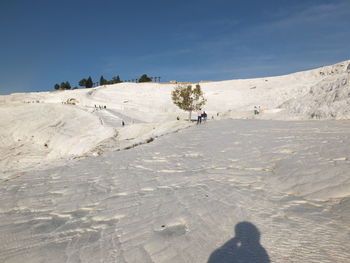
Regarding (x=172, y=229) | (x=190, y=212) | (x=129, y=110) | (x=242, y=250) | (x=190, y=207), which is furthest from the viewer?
(x=129, y=110)

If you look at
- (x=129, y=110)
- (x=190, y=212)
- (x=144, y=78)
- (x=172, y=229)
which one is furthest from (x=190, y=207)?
(x=144, y=78)

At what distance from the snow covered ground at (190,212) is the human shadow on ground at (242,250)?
0.04 ft

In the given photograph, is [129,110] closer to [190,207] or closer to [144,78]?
[190,207]

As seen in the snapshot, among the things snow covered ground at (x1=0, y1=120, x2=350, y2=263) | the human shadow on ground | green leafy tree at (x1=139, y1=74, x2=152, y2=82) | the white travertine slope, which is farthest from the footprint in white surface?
green leafy tree at (x1=139, y1=74, x2=152, y2=82)

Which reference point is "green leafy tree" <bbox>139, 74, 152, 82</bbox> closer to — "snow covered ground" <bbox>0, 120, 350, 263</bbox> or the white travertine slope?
the white travertine slope

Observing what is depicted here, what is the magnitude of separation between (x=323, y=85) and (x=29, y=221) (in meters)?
19.9

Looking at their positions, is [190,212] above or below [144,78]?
below

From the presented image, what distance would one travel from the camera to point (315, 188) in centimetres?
393

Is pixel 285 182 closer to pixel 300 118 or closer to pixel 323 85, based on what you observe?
pixel 300 118

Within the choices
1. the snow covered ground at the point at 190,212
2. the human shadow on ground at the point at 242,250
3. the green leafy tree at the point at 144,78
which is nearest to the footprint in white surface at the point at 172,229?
the snow covered ground at the point at 190,212

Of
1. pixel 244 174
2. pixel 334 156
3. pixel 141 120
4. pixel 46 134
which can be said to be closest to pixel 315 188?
pixel 244 174

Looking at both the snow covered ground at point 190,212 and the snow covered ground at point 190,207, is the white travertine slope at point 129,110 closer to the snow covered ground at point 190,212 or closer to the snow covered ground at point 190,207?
the snow covered ground at point 190,207

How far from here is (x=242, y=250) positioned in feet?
7.97

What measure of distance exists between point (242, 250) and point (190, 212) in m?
1.10
